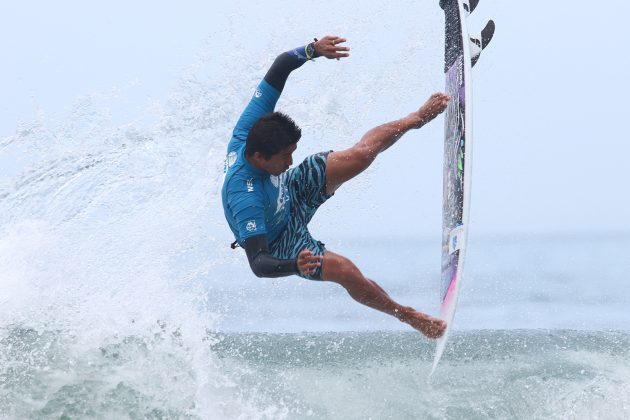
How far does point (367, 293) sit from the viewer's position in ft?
16.9

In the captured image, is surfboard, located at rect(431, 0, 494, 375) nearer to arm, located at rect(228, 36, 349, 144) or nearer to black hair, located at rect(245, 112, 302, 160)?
arm, located at rect(228, 36, 349, 144)

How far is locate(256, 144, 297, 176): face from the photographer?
5.01 m

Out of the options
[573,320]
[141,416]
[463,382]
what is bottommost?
[573,320]

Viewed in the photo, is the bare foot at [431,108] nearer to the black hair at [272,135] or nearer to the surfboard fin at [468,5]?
the black hair at [272,135]

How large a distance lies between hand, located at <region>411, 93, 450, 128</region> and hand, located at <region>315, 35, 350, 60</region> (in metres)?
0.58

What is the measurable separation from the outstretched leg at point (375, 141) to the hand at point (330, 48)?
20.4 inches

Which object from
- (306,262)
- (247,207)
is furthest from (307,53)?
(306,262)

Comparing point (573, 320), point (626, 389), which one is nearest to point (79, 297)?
point (626, 389)

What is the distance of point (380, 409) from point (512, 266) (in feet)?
56.4

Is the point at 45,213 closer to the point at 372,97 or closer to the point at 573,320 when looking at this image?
the point at 372,97

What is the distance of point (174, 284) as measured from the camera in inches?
274

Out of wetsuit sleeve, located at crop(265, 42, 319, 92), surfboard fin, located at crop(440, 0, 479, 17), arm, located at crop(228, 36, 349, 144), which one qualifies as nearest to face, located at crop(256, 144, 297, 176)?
arm, located at crop(228, 36, 349, 144)

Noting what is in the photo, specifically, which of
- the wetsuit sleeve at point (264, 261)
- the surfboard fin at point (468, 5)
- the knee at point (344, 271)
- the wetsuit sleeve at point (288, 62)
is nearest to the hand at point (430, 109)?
the wetsuit sleeve at point (288, 62)

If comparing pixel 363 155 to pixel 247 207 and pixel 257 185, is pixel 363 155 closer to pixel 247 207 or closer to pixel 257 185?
pixel 257 185
